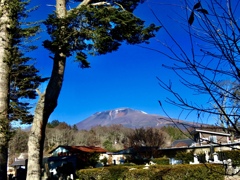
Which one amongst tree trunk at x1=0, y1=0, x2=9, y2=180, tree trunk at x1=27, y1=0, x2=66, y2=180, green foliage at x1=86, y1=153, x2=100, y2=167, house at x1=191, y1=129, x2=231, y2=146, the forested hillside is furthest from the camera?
the forested hillside

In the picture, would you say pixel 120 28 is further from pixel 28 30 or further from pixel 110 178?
pixel 110 178

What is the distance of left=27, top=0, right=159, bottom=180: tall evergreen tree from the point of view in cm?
927

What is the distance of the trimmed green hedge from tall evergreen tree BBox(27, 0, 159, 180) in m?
5.86

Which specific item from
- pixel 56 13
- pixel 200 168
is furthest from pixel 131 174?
pixel 56 13

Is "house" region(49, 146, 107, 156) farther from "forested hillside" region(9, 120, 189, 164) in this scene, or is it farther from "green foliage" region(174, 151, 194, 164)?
"forested hillside" region(9, 120, 189, 164)

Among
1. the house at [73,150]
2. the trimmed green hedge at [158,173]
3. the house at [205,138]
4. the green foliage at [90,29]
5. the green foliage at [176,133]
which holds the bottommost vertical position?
the trimmed green hedge at [158,173]

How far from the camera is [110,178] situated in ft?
56.0

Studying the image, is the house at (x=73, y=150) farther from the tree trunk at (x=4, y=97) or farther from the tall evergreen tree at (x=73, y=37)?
the tree trunk at (x=4, y=97)

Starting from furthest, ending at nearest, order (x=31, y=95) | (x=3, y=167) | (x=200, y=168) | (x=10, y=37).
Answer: (x=31, y=95)
(x=200, y=168)
(x=10, y=37)
(x=3, y=167)

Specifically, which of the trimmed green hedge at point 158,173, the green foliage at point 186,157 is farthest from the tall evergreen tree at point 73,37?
the green foliage at point 186,157

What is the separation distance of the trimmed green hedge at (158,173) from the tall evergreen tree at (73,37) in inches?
231

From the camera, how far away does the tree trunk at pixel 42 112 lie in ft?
29.2

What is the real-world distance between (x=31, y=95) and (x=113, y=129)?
7240 cm

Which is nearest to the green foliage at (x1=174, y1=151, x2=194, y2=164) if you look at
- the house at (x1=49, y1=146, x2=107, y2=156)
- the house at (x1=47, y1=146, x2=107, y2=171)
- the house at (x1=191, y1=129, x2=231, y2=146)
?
the house at (x1=47, y1=146, x2=107, y2=171)
